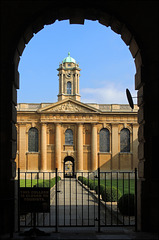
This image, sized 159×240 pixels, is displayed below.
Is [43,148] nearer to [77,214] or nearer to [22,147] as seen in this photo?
[22,147]

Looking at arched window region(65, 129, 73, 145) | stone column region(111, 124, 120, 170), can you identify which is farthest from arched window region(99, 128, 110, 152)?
arched window region(65, 129, 73, 145)

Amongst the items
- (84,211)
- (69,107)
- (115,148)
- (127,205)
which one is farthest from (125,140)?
(127,205)

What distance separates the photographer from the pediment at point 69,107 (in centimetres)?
3891

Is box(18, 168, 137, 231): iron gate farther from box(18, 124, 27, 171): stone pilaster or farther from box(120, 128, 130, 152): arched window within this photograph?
box(120, 128, 130, 152): arched window

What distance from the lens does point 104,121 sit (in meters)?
39.4

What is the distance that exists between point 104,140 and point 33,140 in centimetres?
958

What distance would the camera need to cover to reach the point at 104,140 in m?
39.5

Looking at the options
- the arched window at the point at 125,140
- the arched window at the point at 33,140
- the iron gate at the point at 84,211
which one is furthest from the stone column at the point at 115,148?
the iron gate at the point at 84,211

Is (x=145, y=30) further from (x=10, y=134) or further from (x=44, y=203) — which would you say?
(x=44, y=203)

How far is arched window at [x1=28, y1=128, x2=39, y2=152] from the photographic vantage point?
38969 millimetres

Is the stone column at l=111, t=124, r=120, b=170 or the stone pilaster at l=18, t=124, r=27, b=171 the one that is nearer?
the stone pilaster at l=18, t=124, r=27, b=171

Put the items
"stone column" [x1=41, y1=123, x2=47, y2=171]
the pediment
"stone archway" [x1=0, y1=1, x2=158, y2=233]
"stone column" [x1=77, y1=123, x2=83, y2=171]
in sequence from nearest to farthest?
1. "stone archway" [x1=0, y1=1, x2=158, y2=233]
2. "stone column" [x1=41, y1=123, x2=47, y2=171]
3. "stone column" [x1=77, y1=123, x2=83, y2=171]
4. the pediment

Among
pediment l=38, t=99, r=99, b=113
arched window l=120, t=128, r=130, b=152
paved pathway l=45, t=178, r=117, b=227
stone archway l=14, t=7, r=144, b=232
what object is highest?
pediment l=38, t=99, r=99, b=113

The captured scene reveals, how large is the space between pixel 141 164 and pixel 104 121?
3382 centimetres
